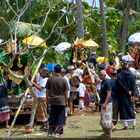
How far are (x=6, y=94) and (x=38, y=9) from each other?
16.4 meters

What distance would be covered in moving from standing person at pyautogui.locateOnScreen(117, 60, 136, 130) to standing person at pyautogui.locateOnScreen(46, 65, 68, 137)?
1.55m

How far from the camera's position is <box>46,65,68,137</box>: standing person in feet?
39.9

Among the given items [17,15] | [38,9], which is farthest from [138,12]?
[17,15]

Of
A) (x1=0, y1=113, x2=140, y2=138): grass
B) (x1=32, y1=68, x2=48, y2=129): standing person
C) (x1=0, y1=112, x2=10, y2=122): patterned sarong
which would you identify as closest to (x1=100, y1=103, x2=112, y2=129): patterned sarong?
(x1=0, y1=113, x2=140, y2=138): grass

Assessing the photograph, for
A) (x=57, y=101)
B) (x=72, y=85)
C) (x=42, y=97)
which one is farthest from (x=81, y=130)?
(x=72, y=85)

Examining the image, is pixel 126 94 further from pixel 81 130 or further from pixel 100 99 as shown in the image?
pixel 81 130

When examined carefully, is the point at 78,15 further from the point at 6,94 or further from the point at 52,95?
the point at 52,95

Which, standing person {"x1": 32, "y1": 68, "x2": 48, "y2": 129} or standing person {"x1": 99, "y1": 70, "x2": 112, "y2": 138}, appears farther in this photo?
standing person {"x1": 32, "y1": 68, "x2": 48, "y2": 129}

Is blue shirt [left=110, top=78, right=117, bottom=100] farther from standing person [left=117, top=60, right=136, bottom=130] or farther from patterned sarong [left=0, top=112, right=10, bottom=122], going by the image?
patterned sarong [left=0, top=112, right=10, bottom=122]

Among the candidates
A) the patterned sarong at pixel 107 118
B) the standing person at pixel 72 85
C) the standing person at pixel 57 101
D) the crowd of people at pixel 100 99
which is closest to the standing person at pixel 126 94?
the crowd of people at pixel 100 99

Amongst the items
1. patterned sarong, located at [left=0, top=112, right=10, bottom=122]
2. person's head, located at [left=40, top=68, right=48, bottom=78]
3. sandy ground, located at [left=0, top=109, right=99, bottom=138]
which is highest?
person's head, located at [left=40, top=68, right=48, bottom=78]

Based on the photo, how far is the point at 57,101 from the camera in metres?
12.1

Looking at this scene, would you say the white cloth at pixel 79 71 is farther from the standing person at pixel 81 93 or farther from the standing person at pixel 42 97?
the standing person at pixel 42 97

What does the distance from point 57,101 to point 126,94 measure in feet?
6.18
